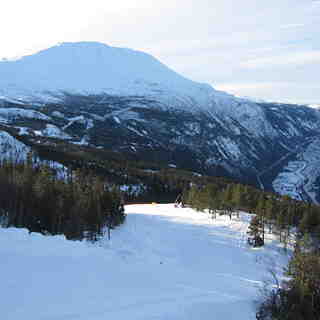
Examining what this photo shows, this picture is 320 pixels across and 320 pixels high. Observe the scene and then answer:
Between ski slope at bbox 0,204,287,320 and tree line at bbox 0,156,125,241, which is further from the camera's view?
tree line at bbox 0,156,125,241

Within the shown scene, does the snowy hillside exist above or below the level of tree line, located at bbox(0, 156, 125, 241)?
above

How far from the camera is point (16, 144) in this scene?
14688 centimetres

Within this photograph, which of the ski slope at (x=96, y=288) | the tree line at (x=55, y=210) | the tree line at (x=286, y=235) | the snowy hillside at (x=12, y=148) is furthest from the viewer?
the snowy hillside at (x=12, y=148)

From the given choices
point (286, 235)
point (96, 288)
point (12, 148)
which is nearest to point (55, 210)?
point (286, 235)

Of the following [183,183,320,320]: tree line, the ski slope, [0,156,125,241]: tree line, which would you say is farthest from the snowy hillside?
the ski slope

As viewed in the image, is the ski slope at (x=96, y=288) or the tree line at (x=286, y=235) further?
the tree line at (x=286, y=235)

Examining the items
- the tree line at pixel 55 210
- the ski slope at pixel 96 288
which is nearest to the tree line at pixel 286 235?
the ski slope at pixel 96 288

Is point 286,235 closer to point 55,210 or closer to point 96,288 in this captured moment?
point 55,210

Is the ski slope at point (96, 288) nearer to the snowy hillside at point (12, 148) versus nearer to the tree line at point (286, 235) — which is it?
the tree line at point (286, 235)

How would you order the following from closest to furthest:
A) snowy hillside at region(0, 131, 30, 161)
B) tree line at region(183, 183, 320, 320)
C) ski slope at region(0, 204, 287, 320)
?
ski slope at region(0, 204, 287, 320), tree line at region(183, 183, 320, 320), snowy hillside at region(0, 131, 30, 161)

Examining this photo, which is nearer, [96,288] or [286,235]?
[96,288]

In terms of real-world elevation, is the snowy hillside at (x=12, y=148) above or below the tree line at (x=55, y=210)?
above

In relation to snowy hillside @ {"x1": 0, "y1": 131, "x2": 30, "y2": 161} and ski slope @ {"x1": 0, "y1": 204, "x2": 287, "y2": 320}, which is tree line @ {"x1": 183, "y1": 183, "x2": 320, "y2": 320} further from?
snowy hillside @ {"x1": 0, "y1": 131, "x2": 30, "y2": 161}

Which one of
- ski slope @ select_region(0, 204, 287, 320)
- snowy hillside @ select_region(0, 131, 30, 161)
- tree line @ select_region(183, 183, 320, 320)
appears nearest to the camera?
ski slope @ select_region(0, 204, 287, 320)
